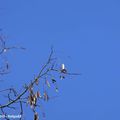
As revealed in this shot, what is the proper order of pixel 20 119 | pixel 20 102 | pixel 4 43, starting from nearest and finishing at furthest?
pixel 20 119 < pixel 20 102 < pixel 4 43

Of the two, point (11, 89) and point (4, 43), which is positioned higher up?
point (4, 43)

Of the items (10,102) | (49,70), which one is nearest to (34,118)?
(10,102)

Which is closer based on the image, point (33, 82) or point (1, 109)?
point (33, 82)

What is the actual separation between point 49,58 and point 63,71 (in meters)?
0.28

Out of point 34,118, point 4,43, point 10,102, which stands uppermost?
point 4,43

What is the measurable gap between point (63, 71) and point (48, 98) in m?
0.44

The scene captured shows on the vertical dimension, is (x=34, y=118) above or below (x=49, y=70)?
below

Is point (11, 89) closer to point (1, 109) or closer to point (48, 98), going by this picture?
point (1, 109)

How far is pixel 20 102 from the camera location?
11.1 ft

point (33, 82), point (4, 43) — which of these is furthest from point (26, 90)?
point (4, 43)

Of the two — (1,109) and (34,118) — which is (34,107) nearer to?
(34,118)

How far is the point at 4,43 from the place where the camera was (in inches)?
144

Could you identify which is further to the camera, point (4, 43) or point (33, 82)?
point (4, 43)

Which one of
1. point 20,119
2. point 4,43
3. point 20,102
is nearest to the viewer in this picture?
point 20,119
